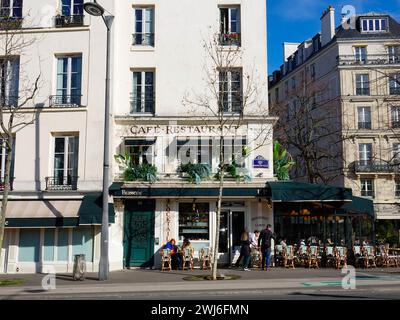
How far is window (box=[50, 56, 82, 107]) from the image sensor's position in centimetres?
1980

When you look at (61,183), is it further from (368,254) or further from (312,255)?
(368,254)

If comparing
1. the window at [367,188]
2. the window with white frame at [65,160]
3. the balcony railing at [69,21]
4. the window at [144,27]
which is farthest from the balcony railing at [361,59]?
the window with white frame at [65,160]

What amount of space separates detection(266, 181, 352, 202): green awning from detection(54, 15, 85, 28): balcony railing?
1070 centimetres

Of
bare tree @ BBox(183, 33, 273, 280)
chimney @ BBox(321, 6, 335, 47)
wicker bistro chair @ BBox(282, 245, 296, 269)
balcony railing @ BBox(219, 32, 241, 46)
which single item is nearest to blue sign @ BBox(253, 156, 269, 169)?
bare tree @ BBox(183, 33, 273, 280)

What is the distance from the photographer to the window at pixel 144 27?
69.2 ft

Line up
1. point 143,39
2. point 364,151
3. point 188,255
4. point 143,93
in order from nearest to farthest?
point 188,255, point 143,93, point 143,39, point 364,151

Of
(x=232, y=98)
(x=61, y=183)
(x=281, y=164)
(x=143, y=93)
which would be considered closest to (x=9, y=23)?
(x=143, y=93)

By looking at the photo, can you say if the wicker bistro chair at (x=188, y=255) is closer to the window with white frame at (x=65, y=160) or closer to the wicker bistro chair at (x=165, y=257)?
the wicker bistro chair at (x=165, y=257)

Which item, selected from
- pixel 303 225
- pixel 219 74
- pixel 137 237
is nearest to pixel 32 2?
pixel 219 74

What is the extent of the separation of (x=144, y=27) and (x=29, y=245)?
10.8 meters

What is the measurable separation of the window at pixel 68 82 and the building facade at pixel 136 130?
43 millimetres

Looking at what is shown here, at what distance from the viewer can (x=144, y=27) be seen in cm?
2123

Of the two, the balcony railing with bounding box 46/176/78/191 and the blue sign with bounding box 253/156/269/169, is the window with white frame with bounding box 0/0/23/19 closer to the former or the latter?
the balcony railing with bounding box 46/176/78/191
